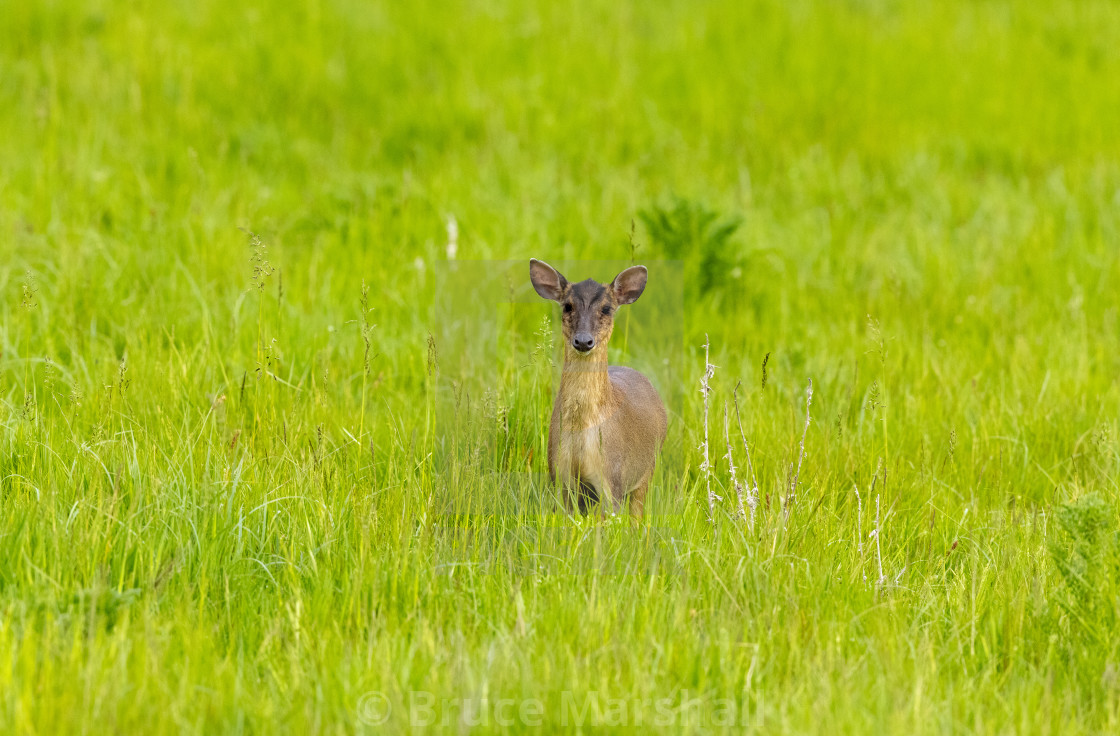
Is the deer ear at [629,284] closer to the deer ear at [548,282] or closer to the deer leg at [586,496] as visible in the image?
the deer ear at [548,282]

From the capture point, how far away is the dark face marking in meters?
3.52

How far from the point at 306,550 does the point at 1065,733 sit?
201 centimetres

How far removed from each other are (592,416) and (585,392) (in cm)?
8

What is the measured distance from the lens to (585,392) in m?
3.54

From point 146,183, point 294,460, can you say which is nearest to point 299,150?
point 146,183

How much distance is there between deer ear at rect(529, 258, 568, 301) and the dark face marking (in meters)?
0.04

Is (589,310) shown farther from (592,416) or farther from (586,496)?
(586,496)

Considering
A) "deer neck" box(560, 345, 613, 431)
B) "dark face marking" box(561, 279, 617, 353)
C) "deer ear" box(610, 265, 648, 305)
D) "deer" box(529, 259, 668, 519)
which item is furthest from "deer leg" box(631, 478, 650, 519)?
"deer ear" box(610, 265, 648, 305)

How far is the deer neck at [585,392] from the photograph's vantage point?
3.54 metres

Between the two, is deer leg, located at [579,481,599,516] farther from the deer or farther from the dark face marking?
the dark face marking

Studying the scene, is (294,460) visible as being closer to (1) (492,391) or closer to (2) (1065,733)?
(1) (492,391)

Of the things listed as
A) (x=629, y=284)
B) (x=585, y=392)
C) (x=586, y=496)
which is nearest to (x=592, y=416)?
(x=585, y=392)

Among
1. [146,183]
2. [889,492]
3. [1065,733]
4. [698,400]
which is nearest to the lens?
[1065,733]

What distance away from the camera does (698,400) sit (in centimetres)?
462
